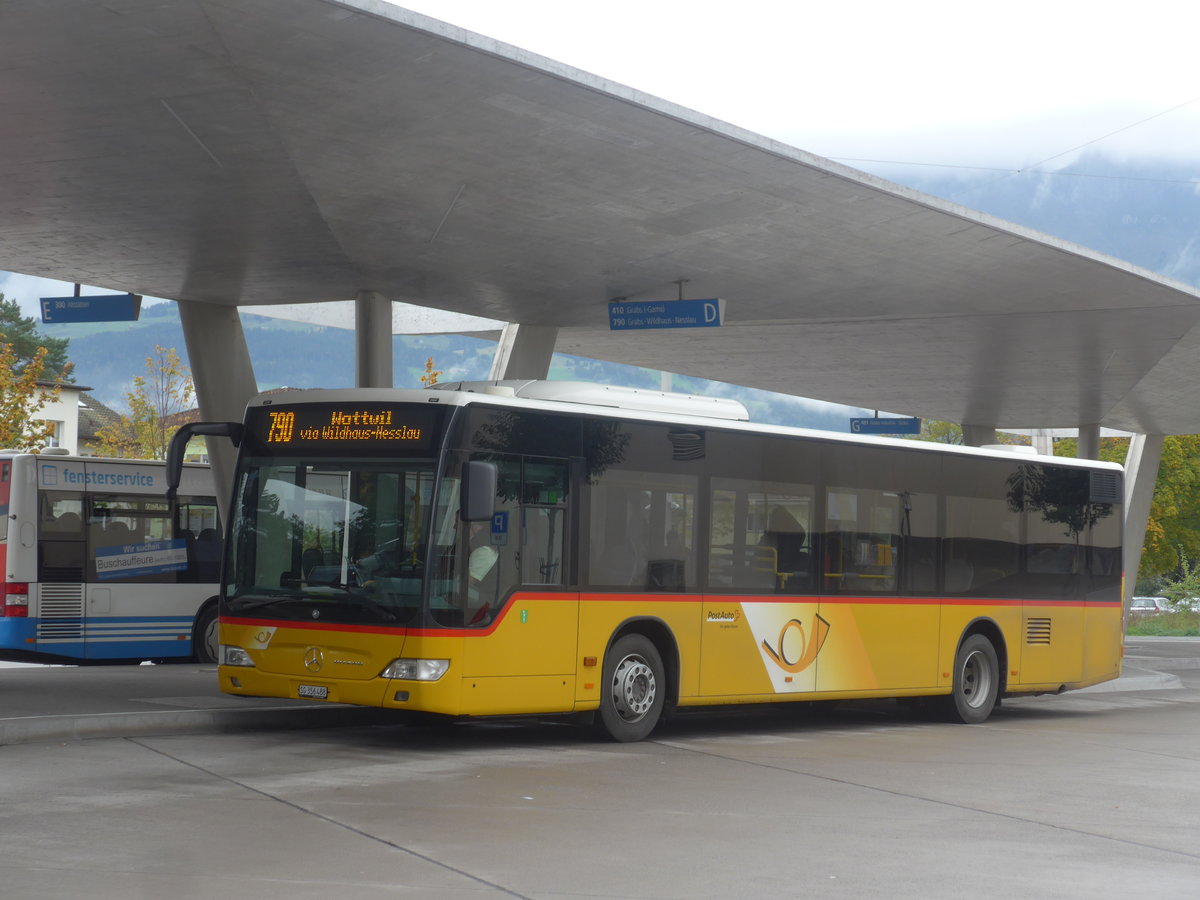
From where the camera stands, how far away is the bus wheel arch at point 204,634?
21641mm

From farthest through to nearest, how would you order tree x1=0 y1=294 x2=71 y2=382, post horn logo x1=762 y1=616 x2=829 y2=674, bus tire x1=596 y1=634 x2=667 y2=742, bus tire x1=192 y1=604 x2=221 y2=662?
tree x1=0 y1=294 x2=71 y2=382, bus tire x1=192 y1=604 x2=221 y2=662, post horn logo x1=762 y1=616 x2=829 y2=674, bus tire x1=596 y1=634 x2=667 y2=742

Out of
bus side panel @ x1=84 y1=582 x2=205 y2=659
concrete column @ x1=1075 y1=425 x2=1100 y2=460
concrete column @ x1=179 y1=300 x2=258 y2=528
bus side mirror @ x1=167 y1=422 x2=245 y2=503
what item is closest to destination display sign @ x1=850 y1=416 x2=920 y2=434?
concrete column @ x1=1075 y1=425 x2=1100 y2=460

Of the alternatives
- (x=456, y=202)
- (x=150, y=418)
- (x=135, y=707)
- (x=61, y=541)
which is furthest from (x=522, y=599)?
(x=150, y=418)

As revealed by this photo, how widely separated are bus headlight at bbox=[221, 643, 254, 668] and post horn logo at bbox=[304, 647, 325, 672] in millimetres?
655

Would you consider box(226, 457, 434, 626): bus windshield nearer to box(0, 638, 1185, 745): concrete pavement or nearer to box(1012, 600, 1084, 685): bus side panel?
box(0, 638, 1185, 745): concrete pavement

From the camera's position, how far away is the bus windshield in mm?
12289

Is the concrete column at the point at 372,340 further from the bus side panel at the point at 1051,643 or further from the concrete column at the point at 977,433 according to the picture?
the concrete column at the point at 977,433

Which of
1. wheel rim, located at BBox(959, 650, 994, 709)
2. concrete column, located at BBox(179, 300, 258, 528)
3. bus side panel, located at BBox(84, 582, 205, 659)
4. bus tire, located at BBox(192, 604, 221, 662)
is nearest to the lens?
wheel rim, located at BBox(959, 650, 994, 709)

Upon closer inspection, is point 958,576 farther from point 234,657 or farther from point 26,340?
point 26,340

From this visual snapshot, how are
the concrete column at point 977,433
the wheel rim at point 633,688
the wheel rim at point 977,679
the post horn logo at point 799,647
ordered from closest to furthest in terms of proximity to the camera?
the wheel rim at point 633,688 < the post horn logo at point 799,647 < the wheel rim at point 977,679 < the concrete column at point 977,433

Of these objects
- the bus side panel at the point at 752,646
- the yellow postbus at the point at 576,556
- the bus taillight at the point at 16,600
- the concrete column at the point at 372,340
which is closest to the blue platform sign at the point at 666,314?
the concrete column at the point at 372,340

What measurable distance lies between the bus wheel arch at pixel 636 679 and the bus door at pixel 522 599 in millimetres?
554

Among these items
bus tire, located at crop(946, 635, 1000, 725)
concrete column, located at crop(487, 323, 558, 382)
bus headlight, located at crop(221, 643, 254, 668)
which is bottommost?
bus tire, located at crop(946, 635, 1000, 725)

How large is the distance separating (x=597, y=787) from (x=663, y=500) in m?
3.83
